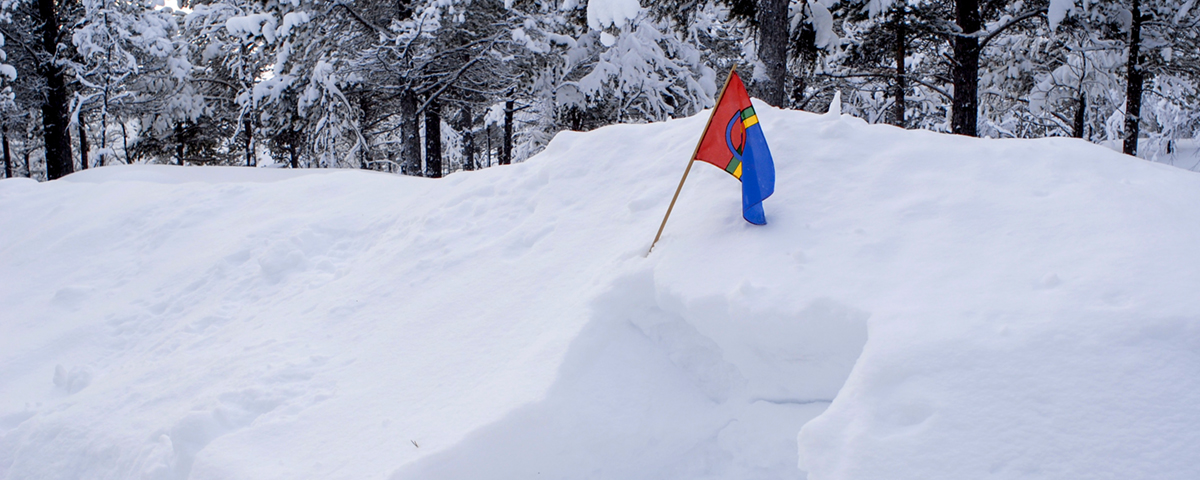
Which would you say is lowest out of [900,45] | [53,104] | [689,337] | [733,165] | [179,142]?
[689,337]

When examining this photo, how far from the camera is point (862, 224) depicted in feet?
12.1

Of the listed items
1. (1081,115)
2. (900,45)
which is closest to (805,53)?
(900,45)

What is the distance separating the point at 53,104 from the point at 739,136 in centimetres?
1753

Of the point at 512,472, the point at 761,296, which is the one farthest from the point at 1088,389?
the point at 512,472

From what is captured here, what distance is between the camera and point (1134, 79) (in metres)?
11.0

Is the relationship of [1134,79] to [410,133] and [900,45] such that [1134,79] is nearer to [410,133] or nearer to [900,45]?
[900,45]

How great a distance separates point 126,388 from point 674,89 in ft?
30.6

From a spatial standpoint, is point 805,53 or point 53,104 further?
point 53,104

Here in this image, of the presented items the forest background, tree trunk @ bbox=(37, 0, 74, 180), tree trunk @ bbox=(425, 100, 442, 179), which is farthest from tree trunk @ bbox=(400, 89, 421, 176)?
tree trunk @ bbox=(37, 0, 74, 180)

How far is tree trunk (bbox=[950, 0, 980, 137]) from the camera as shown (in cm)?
958

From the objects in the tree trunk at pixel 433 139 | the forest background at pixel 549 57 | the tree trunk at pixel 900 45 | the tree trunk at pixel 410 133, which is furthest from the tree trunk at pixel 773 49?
the tree trunk at pixel 433 139

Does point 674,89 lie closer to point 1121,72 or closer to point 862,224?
point 862,224

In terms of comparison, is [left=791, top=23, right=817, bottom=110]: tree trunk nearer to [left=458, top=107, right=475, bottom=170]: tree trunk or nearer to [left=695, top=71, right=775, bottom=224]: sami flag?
[left=695, top=71, right=775, bottom=224]: sami flag

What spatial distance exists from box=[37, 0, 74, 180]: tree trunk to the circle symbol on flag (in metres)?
16.6
